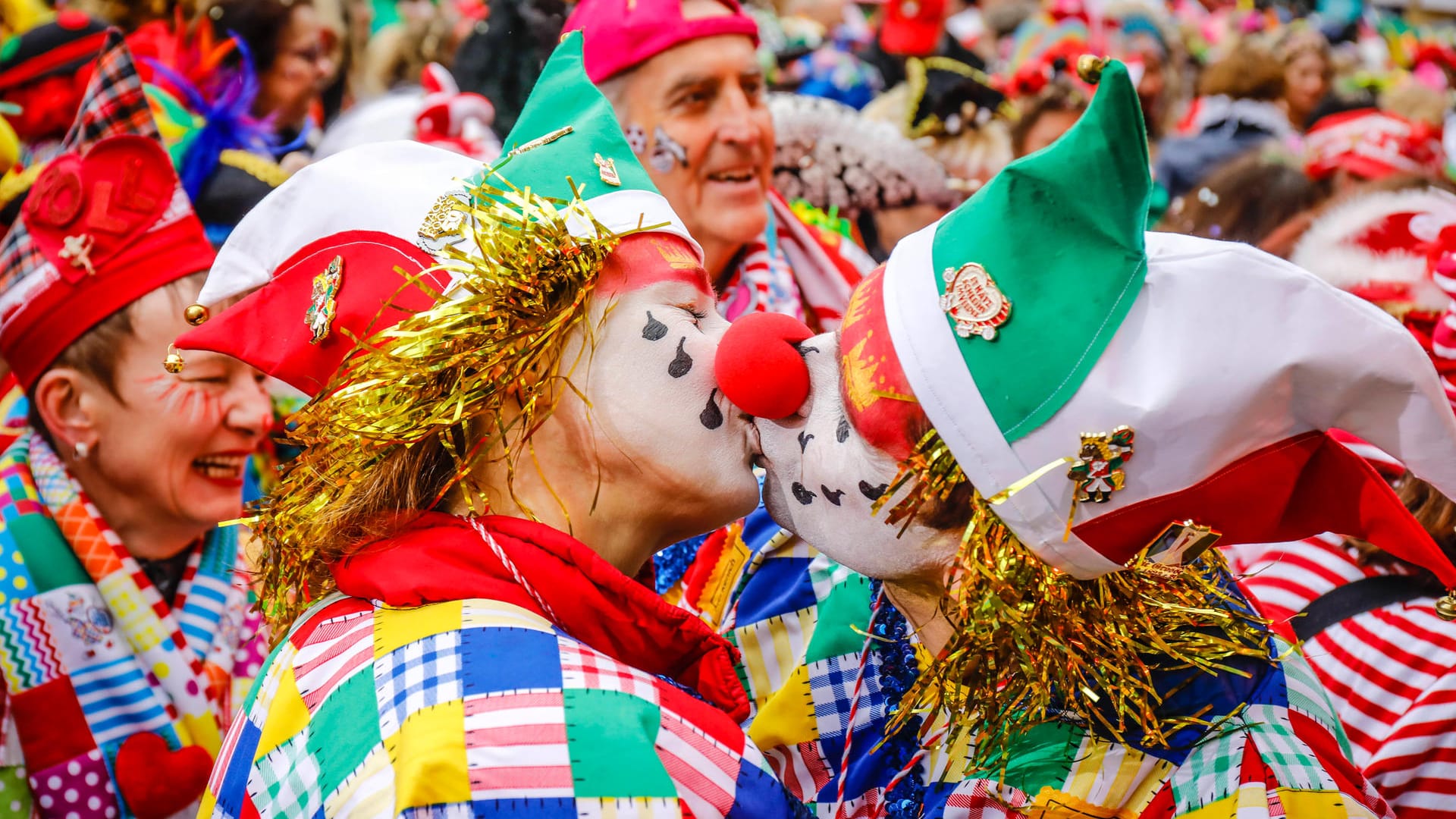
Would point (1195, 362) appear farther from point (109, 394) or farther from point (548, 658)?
point (109, 394)

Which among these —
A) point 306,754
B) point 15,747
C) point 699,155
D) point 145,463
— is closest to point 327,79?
point 699,155

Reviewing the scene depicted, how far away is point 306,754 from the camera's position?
1.51 metres

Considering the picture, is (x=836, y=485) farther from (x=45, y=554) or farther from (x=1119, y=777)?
(x=45, y=554)

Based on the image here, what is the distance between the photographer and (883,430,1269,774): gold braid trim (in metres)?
1.56

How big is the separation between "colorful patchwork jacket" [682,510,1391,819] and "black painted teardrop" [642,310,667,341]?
1.81 feet

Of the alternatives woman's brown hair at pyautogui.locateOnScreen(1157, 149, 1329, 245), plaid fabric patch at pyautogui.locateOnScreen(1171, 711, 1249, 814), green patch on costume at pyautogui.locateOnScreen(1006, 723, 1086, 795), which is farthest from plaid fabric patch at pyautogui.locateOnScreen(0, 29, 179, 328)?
woman's brown hair at pyautogui.locateOnScreen(1157, 149, 1329, 245)

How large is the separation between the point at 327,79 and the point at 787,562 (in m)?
4.23

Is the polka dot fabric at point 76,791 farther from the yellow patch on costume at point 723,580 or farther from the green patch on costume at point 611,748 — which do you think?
the green patch on costume at point 611,748

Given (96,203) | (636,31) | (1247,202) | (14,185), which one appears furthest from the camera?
(1247,202)

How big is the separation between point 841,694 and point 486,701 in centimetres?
67

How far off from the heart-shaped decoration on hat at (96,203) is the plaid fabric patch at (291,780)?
53.6 inches

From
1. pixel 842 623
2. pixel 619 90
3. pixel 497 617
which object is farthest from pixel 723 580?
pixel 619 90

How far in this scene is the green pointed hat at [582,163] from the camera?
5.64 ft

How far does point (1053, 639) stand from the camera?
5.13 ft
